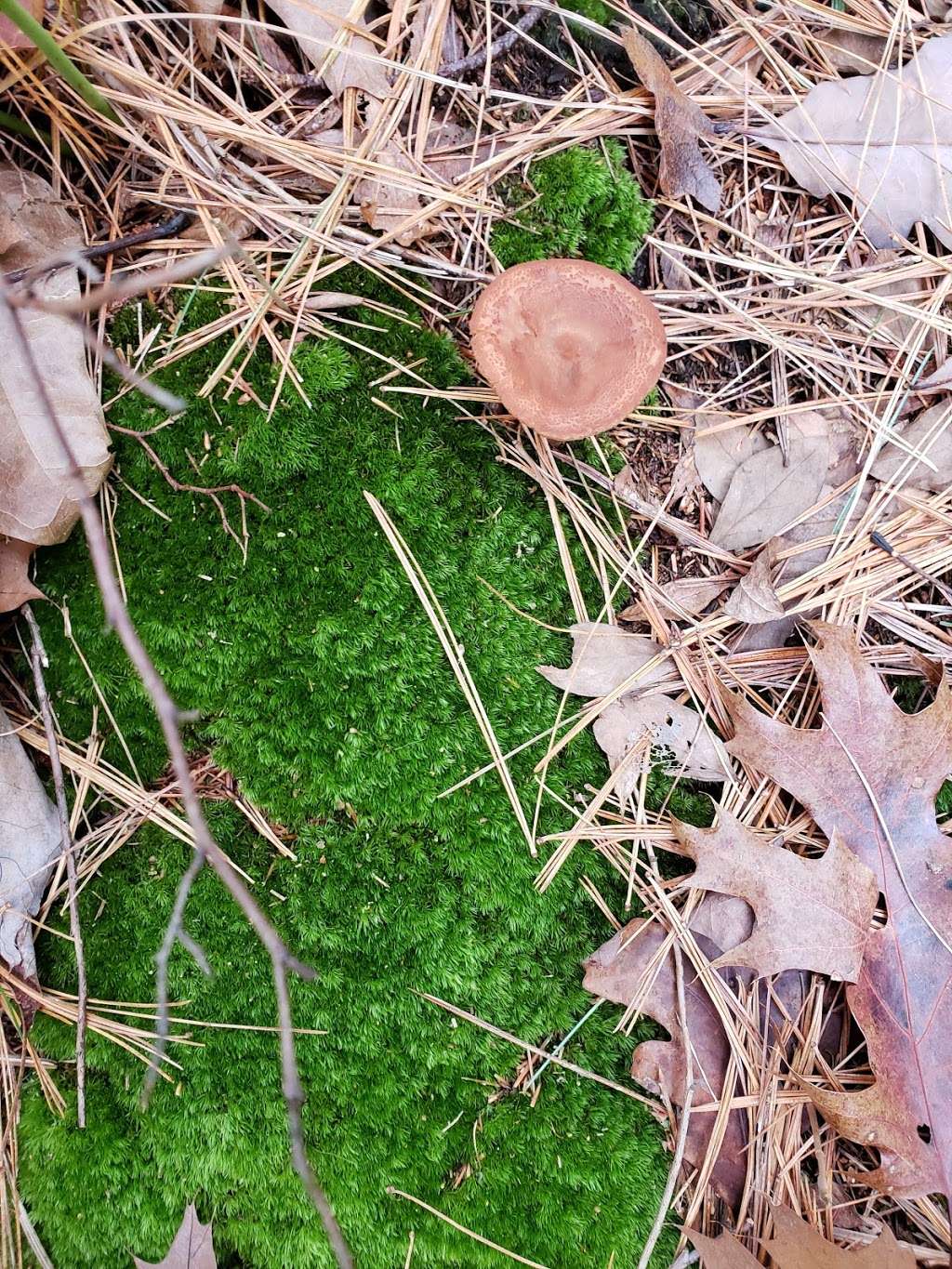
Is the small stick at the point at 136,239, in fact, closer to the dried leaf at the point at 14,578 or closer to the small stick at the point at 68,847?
the dried leaf at the point at 14,578

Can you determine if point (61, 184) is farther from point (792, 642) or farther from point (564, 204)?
point (792, 642)

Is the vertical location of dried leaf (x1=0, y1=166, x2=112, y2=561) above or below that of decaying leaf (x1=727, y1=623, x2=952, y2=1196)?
above

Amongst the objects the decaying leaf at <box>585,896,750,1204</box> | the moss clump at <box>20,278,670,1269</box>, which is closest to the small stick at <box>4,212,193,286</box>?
the moss clump at <box>20,278,670,1269</box>

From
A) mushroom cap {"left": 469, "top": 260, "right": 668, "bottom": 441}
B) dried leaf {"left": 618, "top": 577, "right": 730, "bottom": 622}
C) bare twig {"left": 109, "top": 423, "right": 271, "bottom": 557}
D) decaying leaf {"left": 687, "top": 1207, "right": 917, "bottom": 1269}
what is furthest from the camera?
dried leaf {"left": 618, "top": 577, "right": 730, "bottom": 622}

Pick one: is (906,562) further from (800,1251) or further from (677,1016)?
(800,1251)

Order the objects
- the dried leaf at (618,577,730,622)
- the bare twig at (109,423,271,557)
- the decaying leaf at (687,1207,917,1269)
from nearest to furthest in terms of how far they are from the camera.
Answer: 1. the decaying leaf at (687,1207,917,1269)
2. the bare twig at (109,423,271,557)
3. the dried leaf at (618,577,730,622)

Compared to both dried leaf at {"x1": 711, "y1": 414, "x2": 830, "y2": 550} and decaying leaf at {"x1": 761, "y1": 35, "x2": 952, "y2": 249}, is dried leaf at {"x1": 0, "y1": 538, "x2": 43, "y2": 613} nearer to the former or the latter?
dried leaf at {"x1": 711, "y1": 414, "x2": 830, "y2": 550}

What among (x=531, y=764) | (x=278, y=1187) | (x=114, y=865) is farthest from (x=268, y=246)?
(x=278, y=1187)
